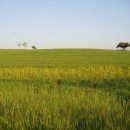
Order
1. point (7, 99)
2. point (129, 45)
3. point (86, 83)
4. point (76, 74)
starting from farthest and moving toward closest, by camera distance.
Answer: point (129, 45), point (76, 74), point (86, 83), point (7, 99)

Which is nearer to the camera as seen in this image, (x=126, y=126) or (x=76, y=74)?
(x=126, y=126)

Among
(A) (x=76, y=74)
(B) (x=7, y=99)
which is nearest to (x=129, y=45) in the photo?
(A) (x=76, y=74)

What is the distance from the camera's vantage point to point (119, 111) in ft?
23.4

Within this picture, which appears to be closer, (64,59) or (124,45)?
(64,59)

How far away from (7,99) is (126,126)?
4.34 m

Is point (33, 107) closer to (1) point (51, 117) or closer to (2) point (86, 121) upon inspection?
(1) point (51, 117)

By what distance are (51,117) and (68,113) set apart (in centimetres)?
64

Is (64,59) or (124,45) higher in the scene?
(124,45)

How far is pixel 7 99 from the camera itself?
9109 mm

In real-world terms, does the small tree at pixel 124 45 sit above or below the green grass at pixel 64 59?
above

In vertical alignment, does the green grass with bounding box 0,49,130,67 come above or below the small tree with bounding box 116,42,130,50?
below

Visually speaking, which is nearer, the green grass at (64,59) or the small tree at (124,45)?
the green grass at (64,59)

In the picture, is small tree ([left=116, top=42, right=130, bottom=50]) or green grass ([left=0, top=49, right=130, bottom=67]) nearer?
green grass ([left=0, top=49, right=130, bottom=67])

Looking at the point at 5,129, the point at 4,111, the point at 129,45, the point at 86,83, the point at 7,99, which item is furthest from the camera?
the point at 129,45
